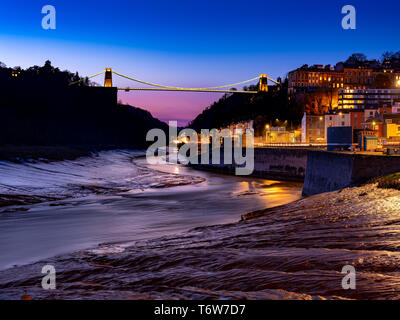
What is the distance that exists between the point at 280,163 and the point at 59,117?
87435 mm

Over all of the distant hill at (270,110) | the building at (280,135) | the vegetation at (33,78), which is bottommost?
the building at (280,135)

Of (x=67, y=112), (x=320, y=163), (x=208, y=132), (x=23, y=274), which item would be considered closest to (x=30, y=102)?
(x=67, y=112)

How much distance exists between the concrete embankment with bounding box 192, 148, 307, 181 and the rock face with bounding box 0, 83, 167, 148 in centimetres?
4117

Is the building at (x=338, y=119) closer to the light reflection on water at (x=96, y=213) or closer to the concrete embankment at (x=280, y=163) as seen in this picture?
the concrete embankment at (x=280, y=163)

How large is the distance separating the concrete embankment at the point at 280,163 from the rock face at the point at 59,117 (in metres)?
41.2

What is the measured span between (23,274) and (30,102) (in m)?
107

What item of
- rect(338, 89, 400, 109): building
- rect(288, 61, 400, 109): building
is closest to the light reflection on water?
rect(338, 89, 400, 109): building

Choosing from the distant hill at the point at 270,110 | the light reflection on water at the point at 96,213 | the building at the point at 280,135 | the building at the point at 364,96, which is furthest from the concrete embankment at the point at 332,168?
the building at the point at 364,96

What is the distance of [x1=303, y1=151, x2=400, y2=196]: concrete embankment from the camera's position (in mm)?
16547

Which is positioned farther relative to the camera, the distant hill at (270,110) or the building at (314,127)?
the distant hill at (270,110)

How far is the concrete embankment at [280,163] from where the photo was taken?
35.6m

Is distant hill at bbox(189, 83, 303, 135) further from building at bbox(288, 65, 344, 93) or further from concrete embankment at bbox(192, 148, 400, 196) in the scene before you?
concrete embankment at bbox(192, 148, 400, 196)

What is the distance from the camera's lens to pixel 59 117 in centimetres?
11006

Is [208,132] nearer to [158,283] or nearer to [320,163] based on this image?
[320,163]
